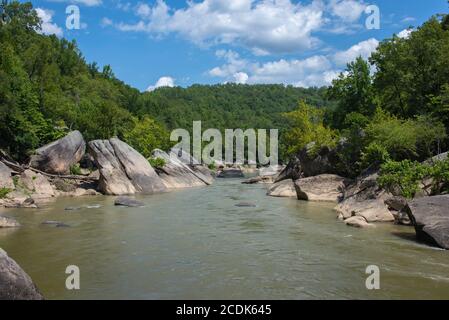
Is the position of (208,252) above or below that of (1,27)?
below

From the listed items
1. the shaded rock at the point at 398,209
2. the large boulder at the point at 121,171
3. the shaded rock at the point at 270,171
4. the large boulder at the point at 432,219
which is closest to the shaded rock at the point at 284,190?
the large boulder at the point at 121,171

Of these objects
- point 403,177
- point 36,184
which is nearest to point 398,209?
point 403,177

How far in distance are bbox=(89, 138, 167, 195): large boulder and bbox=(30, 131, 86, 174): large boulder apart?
1.86m

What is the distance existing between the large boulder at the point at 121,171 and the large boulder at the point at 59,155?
1.86 meters

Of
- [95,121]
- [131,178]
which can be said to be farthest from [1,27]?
[131,178]

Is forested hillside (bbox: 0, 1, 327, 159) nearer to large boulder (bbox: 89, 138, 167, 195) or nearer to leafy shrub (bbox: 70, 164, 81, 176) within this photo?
leafy shrub (bbox: 70, 164, 81, 176)

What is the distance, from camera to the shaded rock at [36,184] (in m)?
28.9

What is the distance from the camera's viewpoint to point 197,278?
1102cm

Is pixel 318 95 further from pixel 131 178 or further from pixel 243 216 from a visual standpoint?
pixel 243 216

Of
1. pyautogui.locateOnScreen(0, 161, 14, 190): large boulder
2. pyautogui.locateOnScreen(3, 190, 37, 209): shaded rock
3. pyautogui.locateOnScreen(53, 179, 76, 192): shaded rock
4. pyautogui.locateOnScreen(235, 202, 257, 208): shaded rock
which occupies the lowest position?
pyautogui.locateOnScreen(235, 202, 257, 208): shaded rock

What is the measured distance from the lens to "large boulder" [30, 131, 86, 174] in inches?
1291

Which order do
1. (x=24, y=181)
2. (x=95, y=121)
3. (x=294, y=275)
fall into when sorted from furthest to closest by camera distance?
1. (x=95, y=121)
2. (x=24, y=181)
3. (x=294, y=275)

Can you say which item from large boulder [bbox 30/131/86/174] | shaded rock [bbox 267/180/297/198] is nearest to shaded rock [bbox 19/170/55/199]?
large boulder [bbox 30/131/86/174]

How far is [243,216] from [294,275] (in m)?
10.2
